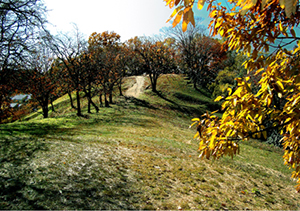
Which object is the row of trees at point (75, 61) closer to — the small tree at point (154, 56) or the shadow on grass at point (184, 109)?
the small tree at point (154, 56)

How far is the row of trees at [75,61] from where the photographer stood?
7.62 meters

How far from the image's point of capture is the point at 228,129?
7.02 feet

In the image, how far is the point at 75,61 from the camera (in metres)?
18.8

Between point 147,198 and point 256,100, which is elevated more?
point 256,100

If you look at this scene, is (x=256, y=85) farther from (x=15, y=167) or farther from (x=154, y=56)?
(x=154, y=56)

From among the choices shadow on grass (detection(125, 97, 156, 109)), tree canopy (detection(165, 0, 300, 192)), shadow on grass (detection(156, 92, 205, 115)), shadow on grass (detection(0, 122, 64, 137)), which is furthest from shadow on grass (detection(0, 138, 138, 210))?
shadow on grass (detection(156, 92, 205, 115))

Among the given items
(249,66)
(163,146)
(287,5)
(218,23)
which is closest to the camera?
(287,5)

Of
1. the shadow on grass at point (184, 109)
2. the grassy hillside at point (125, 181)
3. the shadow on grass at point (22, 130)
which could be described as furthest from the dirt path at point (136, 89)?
the grassy hillside at point (125, 181)

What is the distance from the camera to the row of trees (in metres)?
7.62

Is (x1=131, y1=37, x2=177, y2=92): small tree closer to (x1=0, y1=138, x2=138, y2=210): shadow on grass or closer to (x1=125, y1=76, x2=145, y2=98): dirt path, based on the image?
(x1=125, y1=76, x2=145, y2=98): dirt path

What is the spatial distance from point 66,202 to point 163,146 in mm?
6563

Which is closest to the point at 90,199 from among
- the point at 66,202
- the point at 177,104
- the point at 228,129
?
the point at 66,202

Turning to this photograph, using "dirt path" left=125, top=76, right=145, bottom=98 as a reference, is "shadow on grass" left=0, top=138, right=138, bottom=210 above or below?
below

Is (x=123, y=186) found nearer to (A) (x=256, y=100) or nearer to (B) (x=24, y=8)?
(A) (x=256, y=100)
